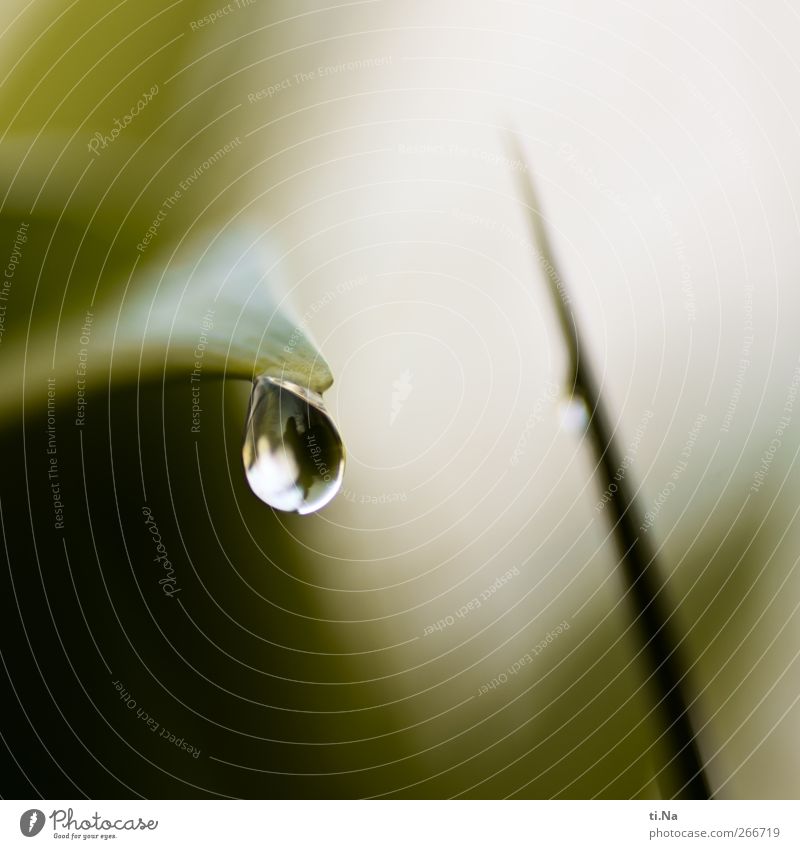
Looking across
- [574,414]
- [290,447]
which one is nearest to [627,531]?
[574,414]

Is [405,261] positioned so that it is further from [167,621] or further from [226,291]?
[167,621]

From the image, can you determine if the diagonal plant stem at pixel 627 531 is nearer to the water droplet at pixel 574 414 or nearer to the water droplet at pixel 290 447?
the water droplet at pixel 574 414

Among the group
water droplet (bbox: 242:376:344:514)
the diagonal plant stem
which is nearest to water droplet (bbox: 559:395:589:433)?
the diagonal plant stem

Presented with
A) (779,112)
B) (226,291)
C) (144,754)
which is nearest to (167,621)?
(144,754)

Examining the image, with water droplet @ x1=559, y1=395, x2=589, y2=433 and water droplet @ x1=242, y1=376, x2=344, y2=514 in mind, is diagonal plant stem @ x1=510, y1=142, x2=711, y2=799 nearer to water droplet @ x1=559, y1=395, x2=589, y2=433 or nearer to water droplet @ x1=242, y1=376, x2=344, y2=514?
water droplet @ x1=559, y1=395, x2=589, y2=433

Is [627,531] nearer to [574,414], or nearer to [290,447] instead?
[574,414]
